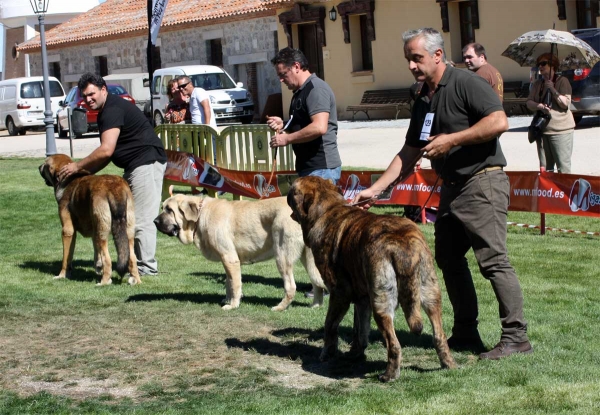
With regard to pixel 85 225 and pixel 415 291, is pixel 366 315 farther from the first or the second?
pixel 85 225

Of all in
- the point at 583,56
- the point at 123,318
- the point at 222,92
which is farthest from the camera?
the point at 222,92

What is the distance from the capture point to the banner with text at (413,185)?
10.6 metres

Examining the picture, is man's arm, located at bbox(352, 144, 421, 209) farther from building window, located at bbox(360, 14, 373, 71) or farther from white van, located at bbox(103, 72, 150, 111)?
white van, located at bbox(103, 72, 150, 111)

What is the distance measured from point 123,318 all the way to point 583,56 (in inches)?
337

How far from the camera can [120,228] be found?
30.8 ft

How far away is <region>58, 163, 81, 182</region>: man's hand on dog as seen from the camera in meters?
9.75

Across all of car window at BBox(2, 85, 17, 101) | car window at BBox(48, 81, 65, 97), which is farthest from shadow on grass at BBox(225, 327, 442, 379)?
car window at BBox(48, 81, 65, 97)

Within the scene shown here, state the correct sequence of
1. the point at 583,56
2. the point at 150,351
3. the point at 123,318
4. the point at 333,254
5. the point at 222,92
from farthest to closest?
the point at 222,92 → the point at 583,56 → the point at 123,318 → the point at 150,351 → the point at 333,254

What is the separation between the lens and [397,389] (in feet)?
18.1

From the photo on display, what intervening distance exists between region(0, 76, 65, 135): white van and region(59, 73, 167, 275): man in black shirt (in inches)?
1112

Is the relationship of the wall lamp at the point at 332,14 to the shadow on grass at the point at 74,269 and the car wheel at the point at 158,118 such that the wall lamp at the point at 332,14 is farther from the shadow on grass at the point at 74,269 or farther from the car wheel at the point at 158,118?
the shadow on grass at the point at 74,269

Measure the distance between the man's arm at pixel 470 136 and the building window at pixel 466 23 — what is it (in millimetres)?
24840

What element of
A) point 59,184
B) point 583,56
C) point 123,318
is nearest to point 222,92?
point 583,56

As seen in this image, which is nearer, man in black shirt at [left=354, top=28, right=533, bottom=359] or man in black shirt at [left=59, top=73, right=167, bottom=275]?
man in black shirt at [left=354, top=28, right=533, bottom=359]
